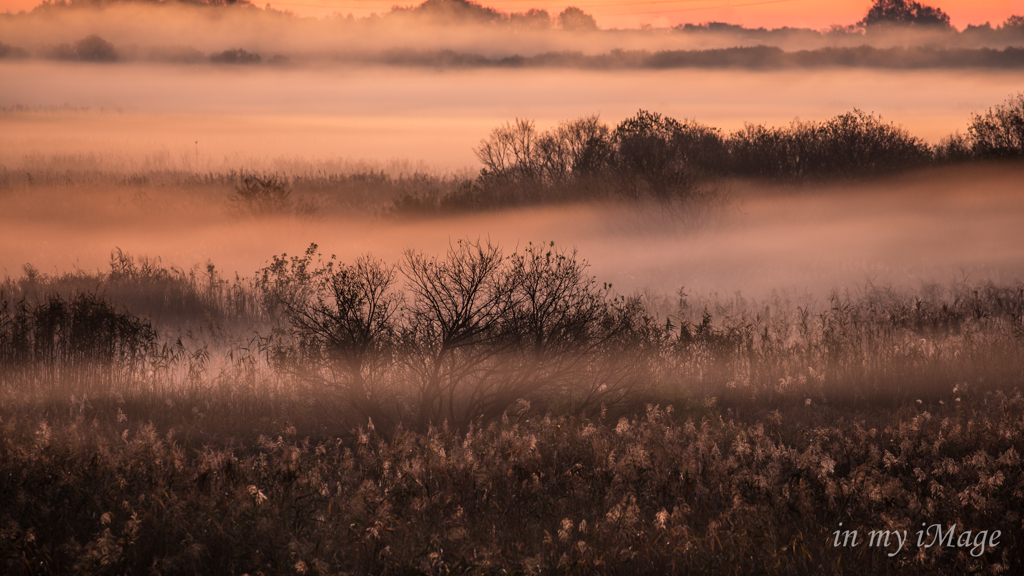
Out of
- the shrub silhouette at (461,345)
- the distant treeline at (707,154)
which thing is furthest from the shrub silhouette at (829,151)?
the shrub silhouette at (461,345)

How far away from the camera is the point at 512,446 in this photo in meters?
7.59

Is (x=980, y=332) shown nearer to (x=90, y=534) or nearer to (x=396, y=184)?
(x=90, y=534)

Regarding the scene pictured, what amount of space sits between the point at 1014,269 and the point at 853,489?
2804cm

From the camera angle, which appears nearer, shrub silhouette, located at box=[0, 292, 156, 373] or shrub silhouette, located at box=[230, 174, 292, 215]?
shrub silhouette, located at box=[0, 292, 156, 373]

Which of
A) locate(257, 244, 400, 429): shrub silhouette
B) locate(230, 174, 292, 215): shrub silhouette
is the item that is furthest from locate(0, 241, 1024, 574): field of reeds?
locate(230, 174, 292, 215): shrub silhouette

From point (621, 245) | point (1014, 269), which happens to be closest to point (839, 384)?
point (1014, 269)

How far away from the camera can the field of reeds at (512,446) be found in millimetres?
5727

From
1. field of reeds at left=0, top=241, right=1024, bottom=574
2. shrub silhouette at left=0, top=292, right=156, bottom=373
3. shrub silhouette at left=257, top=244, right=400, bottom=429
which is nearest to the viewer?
field of reeds at left=0, top=241, right=1024, bottom=574

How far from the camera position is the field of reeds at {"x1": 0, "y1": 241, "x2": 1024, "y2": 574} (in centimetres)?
573

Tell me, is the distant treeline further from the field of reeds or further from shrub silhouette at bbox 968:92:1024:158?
the field of reeds

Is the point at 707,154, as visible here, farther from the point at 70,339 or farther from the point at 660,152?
the point at 70,339

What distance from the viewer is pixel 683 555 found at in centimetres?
571

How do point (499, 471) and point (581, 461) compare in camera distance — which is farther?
point (581, 461)

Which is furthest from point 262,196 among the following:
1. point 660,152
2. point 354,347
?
point 354,347
